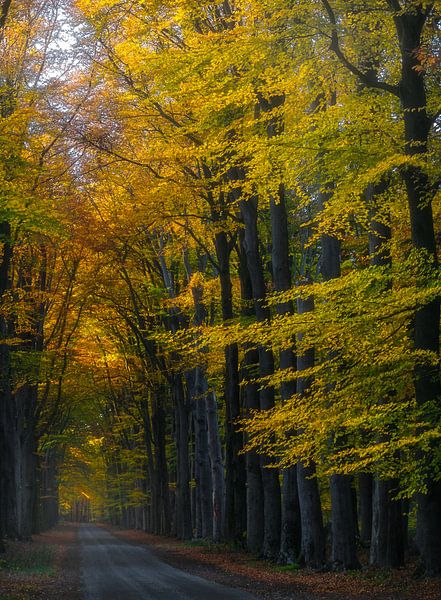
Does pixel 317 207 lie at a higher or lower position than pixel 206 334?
higher

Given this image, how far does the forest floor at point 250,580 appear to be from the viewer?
14648mm

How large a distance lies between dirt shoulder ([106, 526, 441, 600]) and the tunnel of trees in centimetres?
71

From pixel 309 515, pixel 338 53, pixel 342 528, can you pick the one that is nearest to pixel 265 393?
pixel 309 515

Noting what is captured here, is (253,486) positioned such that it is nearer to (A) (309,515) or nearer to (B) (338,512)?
(A) (309,515)

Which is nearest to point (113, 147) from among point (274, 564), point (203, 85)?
point (203, 85)

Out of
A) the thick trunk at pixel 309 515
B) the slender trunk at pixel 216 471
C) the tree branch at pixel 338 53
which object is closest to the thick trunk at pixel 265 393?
the thick trunk at pixel 309 515

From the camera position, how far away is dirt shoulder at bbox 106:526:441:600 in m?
14.2

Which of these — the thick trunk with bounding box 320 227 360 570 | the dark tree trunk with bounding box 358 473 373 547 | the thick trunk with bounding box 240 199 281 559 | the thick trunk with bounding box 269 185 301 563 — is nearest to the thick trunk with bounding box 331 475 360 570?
the thick trunk with bounding box 320 227 360 570

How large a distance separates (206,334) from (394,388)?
12.1ft

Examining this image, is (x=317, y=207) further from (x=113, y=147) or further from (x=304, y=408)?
(x=304, y=408)

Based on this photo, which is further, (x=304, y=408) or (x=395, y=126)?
(x=395, y=126)

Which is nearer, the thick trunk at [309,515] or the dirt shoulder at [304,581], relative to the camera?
the dirt shoulder at [304,581]

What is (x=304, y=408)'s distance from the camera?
42.0 ft

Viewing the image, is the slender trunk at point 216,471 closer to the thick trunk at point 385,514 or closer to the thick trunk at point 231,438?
the thick trunk at point 231,438
